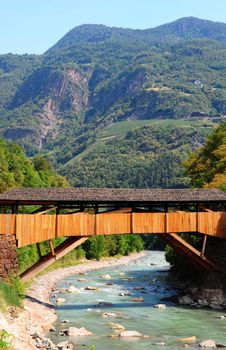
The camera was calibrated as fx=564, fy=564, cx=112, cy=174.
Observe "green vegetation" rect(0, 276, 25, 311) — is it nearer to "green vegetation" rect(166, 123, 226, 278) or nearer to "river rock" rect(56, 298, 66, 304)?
"river rock" rect(56, 298, 66, 304)

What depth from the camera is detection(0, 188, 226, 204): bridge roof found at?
111 ft

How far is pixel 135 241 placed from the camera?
99.6 m

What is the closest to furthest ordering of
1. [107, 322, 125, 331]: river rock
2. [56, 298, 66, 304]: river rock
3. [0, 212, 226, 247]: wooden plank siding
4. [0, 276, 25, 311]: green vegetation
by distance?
[0, 276, 25, 311]: green vegetation
[107, 322, 125, 331]: river rock
[0, 212, 226, 247]: wooden plank siding
[56, 298, 66, 304]: river rock

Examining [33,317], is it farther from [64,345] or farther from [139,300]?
[139,300]

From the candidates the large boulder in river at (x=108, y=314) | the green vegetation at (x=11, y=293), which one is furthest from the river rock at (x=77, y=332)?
the large boulder in river at (x=108, y=314)

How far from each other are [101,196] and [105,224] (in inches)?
78.9

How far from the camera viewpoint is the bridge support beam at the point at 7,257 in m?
31.6

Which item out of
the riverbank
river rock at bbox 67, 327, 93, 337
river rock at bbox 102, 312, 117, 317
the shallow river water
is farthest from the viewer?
river rock at bbox 102, 312, 117, 317

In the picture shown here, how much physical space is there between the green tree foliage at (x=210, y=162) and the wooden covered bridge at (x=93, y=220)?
16.9 meters

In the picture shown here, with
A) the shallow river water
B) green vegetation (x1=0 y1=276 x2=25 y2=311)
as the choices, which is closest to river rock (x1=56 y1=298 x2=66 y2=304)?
the shallow river water

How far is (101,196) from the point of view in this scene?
1384 inches

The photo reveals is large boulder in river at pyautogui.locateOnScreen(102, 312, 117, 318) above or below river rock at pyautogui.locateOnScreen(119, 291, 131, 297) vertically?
above

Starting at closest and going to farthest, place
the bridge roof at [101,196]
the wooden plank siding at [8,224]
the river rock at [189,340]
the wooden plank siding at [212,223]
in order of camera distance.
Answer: the river rock at [189,340] < the wooden plank siding at [8,224] < the bridge roof at [101,196] < the wooden plank siding at [212,223]

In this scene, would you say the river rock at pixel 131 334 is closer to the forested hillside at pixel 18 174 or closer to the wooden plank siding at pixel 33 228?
the wooden plank siding at pixel 33 228
